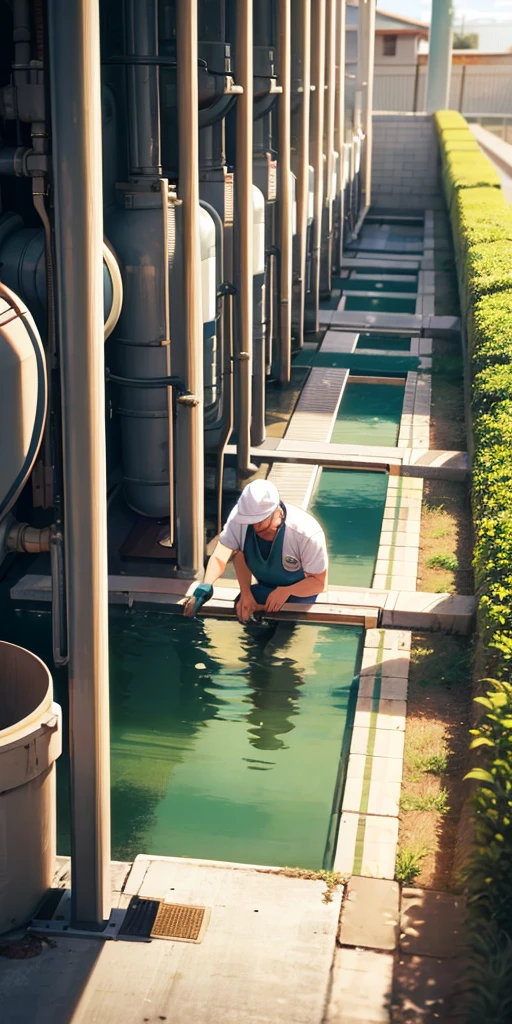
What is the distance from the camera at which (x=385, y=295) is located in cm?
2016

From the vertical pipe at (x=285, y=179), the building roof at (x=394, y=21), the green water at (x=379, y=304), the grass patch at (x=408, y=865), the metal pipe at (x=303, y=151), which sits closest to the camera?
the grass patch at (x=408, y=865)

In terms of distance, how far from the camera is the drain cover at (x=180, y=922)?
183 inches

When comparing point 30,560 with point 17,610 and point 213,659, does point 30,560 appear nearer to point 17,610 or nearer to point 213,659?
point 17,610

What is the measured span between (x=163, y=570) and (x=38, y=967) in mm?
4296

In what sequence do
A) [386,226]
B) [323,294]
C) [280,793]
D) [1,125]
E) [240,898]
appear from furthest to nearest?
[386,226]
[323,294]
[1,125]
[280,793]
[240,898]

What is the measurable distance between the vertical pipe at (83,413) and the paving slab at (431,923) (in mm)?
1197

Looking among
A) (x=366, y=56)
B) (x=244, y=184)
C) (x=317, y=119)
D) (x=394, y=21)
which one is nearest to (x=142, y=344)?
(x=244, y=184)

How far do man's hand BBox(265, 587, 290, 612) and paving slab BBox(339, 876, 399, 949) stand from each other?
2610mm

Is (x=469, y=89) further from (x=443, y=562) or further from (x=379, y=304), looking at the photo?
(x=443, y=562)

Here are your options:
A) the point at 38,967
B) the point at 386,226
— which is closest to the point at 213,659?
the point at 38,967

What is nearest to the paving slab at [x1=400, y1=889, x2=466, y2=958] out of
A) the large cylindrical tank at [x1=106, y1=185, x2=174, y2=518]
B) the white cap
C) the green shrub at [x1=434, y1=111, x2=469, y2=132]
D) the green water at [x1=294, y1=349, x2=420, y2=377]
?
the white cap

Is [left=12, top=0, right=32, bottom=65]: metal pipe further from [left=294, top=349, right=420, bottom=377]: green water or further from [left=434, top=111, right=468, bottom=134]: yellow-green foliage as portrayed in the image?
[left=434, top=111, right=468, bottom=134]: yellow-green foliage

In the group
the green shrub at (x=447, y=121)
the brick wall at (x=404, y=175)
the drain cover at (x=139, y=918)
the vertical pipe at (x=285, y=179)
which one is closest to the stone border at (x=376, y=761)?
the drain cover at (x=139, y=918)

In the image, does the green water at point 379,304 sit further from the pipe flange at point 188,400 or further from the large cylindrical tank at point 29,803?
the large cylindrical tank at point 29,803
